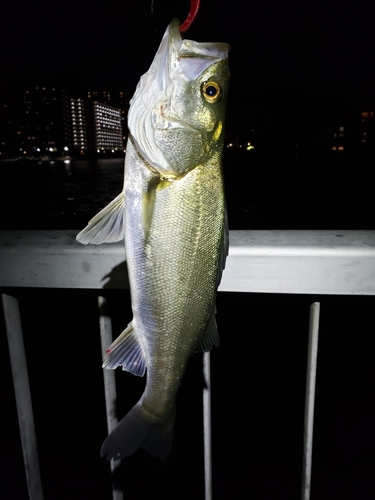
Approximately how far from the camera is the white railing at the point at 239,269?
1.45 m

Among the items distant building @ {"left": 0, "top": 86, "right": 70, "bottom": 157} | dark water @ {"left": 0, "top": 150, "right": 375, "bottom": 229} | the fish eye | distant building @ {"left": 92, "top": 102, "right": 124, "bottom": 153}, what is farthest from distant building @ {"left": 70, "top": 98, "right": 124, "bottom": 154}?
the fish eye

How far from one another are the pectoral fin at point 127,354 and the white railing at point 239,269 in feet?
0.59

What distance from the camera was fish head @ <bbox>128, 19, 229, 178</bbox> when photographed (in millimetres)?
1356

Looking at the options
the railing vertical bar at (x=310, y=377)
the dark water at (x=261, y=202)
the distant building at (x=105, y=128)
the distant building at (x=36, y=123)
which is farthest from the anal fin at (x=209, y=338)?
the distant building at (x=36, y=123)

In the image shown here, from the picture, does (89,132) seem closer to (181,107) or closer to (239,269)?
(181,107)

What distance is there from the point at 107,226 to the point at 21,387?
0.92 m

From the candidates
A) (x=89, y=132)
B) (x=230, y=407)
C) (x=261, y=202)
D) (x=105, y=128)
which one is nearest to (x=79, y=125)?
(x=89, y=132)

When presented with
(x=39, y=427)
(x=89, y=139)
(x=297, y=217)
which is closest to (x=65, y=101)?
(x=89, y=139)

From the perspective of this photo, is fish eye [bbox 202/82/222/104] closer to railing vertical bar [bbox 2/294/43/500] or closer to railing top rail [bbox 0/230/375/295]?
railing top rail [bbox 0/230/375/295]

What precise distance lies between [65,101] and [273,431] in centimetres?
14392

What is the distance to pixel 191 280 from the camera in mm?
1417

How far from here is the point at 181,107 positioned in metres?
1.41

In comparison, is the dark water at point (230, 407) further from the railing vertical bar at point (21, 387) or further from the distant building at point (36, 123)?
the distant building at point (36, 123)

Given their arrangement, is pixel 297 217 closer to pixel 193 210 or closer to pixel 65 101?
pixel 193 210
